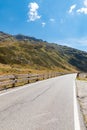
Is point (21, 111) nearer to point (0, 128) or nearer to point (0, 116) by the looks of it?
point (0, 116)

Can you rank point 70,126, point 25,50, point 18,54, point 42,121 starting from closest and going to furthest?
point 70,126, point 42,121, point 18,54, point 25,50

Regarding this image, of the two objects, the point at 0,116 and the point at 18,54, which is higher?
the point at 18,54

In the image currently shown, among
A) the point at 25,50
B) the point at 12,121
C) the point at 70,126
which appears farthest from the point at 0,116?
the point at 25,50

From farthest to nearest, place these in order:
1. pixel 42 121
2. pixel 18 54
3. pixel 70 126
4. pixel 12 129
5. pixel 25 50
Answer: pixel 25 50, pixel 18 54, pixel 42 121, pixel 70 126, pixel 12 129

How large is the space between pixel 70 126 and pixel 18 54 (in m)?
136

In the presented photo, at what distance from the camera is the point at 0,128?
22.5 feet

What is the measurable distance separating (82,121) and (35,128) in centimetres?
212

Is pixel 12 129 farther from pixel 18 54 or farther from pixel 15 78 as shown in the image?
pixel 18 54

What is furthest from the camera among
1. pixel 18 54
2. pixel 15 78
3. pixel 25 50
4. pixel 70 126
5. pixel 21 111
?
pixel 25 50

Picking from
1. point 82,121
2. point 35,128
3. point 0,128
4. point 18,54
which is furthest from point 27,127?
point 18,54

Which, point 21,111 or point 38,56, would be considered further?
point 38,56

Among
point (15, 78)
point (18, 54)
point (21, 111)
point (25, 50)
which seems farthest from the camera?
point (25, 50)

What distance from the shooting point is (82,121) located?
855 cm

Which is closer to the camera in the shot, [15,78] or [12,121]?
[12,121]
